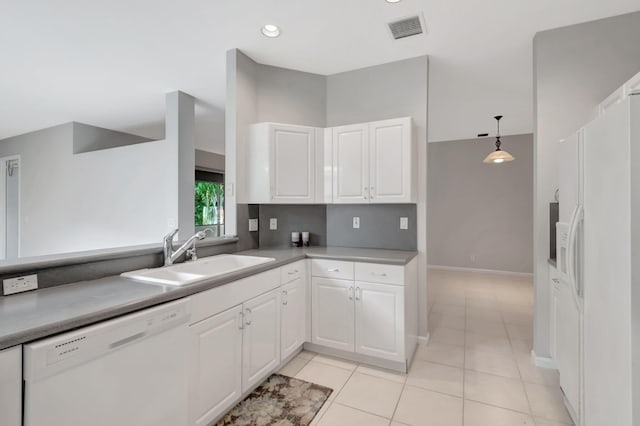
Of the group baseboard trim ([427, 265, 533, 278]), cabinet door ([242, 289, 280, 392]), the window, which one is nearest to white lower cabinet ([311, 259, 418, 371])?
cabinet door ([242, 289, 280, 392])

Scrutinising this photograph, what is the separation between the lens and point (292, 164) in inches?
111

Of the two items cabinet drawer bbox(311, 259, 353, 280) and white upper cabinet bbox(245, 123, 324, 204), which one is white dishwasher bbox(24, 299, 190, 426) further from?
white upper cabinet bbox(245, 123, 324, 204)

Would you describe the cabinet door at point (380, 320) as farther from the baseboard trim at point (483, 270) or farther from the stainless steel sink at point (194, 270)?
the baseboard trim at point (483, 270)

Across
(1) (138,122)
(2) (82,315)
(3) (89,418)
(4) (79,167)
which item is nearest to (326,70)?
(2) (82,315)

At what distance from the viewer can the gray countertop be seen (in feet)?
3.24

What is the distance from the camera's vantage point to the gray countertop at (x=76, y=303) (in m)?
0.99

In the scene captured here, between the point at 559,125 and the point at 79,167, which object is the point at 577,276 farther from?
the point at 79,167

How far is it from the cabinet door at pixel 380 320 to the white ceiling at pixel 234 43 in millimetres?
2116

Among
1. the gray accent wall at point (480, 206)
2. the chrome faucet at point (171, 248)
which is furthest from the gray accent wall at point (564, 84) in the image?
the gray accent wall at point (480, 206)

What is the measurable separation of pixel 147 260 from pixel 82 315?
3.01 feet

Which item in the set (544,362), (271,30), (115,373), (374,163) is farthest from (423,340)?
(271,30)

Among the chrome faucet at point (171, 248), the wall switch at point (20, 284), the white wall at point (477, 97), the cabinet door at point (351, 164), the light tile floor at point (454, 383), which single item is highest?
the white wall at point (477, 97)

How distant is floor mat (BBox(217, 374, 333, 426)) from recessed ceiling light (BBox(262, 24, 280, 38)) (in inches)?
109

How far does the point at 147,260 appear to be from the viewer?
196cm
